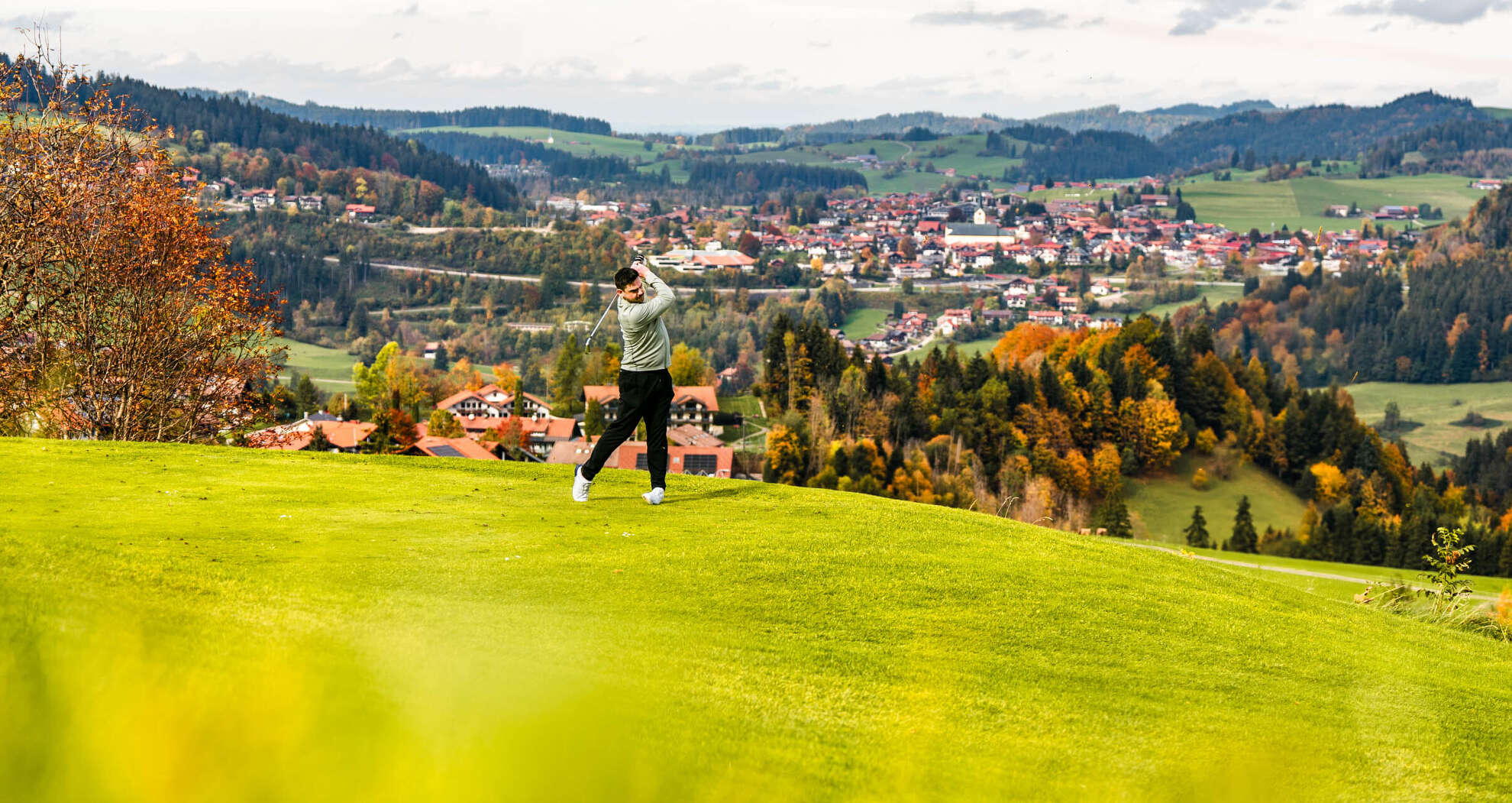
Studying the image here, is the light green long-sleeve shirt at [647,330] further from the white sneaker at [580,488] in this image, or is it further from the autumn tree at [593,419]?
the autumn tree at [593,419]

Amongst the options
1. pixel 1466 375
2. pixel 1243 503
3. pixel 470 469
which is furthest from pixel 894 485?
pixel 1466 375

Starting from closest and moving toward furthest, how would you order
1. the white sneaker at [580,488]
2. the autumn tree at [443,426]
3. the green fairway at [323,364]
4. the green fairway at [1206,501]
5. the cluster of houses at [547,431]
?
the white sneaker at [580,488], the cluster of houses at [547,431], the autumn tree at [443,426], the green fairway at [1206,501], the green fairway at [323,364]

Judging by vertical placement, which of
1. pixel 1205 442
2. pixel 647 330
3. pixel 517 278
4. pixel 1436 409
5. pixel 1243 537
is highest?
pixel 647 330

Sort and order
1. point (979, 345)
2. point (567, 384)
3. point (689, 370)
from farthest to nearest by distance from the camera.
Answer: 1. point (979, 345)
2. point (567, 384)
3. point (689, 370)

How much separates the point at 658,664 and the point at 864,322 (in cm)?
16167

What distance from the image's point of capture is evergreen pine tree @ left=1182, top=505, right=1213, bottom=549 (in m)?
69.7

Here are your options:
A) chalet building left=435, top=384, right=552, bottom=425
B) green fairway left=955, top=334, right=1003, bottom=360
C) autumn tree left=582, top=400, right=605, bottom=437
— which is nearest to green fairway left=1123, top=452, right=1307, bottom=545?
autumn tree left=582, top=400, right=605, bottom=437

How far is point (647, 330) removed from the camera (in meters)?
11.0

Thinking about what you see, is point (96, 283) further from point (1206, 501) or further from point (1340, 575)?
point (1206, 501)

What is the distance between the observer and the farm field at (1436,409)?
11775 cm

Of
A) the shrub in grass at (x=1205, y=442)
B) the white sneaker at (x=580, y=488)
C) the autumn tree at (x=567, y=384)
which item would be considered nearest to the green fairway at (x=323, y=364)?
the autumn tree at (x=567, y=384)

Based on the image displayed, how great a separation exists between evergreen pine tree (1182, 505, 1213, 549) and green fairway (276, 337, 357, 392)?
Answer: 248 ft

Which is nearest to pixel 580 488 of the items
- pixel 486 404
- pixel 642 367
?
pixel 642 367

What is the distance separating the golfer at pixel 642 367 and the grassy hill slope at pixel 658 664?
2.27ft
